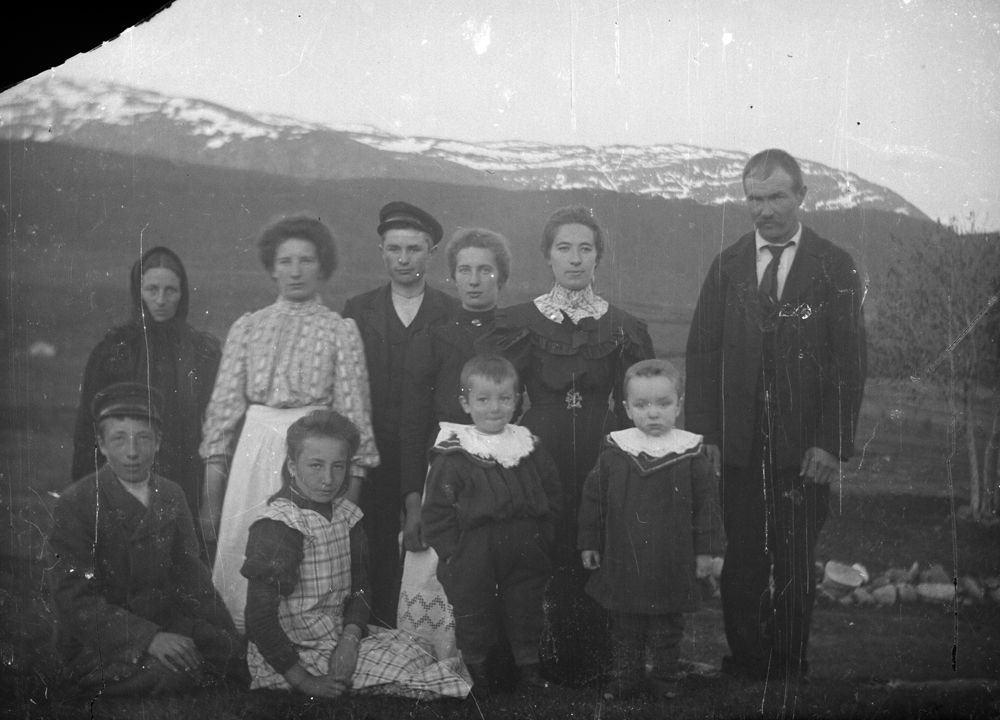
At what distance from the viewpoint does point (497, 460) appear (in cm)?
411

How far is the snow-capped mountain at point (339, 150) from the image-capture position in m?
4.36

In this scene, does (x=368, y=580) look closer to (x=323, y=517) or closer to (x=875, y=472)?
(x=323, y=517)

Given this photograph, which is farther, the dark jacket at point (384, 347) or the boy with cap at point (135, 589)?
the dark jacket at point (384, 347)

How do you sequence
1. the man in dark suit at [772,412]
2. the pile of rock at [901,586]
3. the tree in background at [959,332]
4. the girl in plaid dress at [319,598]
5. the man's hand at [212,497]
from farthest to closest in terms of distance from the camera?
the tree in background at [959,332] → the pile of rock at [901,586] → the man in dark suit at [772,412] → the man's hand at [212,497] → the girl in plaid dress at [319,598]

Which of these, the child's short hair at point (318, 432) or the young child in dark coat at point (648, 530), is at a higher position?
the child's short hair at point (318, 432)

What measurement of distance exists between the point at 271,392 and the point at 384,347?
0.47 metres

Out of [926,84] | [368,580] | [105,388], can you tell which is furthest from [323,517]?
[926,84]

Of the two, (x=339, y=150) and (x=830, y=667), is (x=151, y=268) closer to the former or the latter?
(x=339, y=150)

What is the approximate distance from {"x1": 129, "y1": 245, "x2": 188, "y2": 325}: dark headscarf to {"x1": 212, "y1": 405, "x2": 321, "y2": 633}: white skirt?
0.57 meters

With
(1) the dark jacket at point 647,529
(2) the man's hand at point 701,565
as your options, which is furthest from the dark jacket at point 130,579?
(2) the man's hand at point 701,565

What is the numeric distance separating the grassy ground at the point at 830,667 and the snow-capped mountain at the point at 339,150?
4.61 feet

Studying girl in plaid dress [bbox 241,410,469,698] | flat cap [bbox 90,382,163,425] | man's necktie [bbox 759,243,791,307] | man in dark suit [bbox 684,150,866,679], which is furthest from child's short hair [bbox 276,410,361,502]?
man's necktie [bbox 759,243,791,307]

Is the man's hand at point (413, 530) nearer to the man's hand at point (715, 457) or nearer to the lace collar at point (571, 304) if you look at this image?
the lace collar at point (571, 304)

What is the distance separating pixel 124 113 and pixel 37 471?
1.47 meters
